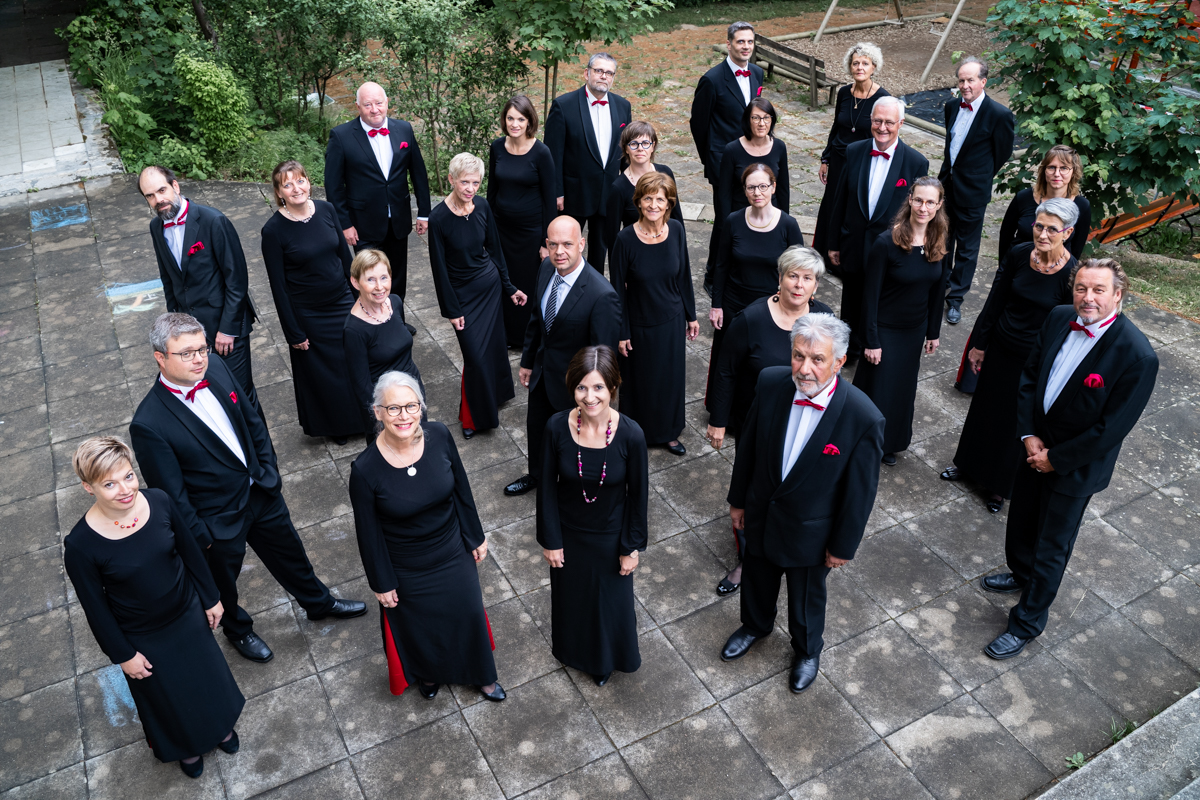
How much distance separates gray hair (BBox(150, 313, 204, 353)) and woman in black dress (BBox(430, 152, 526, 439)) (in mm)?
2178

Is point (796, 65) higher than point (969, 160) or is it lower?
lower

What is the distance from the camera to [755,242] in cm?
594

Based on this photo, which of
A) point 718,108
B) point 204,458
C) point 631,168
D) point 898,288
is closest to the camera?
point 204,458

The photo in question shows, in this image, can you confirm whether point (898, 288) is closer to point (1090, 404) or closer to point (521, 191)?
point (1090, 404)

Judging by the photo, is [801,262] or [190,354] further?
[801,262]

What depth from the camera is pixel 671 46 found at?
1709 cm

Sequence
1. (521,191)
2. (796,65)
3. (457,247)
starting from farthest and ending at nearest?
(796,65) → (521,191) → (457,247)

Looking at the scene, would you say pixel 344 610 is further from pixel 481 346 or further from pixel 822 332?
pixel 822 332

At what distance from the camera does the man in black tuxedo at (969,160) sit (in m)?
7.63

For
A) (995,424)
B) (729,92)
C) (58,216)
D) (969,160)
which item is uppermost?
(729,92)

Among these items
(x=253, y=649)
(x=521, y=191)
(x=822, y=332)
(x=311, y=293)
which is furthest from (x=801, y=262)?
(x=253, y=649)

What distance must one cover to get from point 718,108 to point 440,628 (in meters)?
5.71

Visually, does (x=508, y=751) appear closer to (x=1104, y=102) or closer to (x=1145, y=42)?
(x=1104, y=102)

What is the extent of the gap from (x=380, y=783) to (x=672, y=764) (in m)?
1.36
